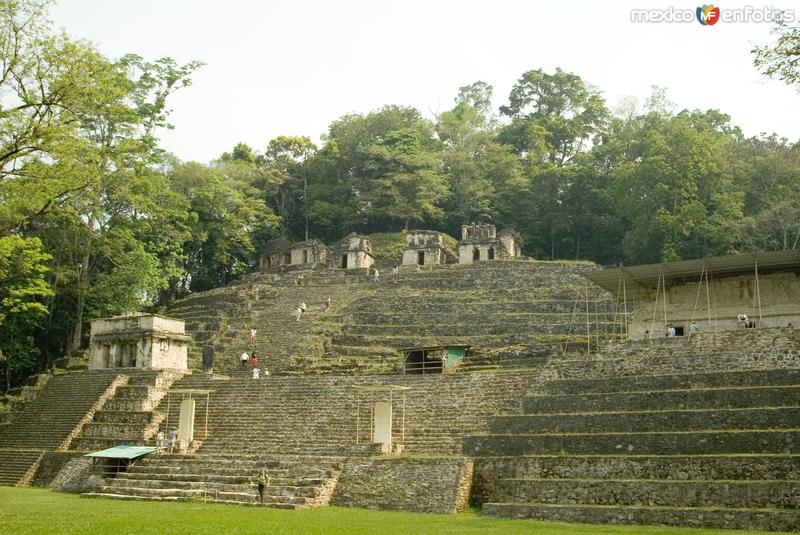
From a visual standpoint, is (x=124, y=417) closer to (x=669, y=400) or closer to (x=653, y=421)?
(x=653, y=421)

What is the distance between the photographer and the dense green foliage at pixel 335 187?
1750 centimetres

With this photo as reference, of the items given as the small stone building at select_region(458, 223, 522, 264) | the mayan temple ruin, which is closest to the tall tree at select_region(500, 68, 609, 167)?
the small stone building at select_region(458, 223, 522, 264)

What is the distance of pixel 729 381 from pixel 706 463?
3177mm

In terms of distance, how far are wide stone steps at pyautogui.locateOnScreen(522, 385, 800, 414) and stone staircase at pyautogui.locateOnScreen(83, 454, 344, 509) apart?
5179mm

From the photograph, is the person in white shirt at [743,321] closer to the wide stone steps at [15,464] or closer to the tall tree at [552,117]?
the wide stone steps at [15,464]

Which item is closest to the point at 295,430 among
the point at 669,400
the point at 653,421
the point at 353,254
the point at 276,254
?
the point at 653,421

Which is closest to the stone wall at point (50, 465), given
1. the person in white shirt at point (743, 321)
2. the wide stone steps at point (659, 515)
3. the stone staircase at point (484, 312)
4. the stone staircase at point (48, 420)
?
the stone staircase at point (48, 420)

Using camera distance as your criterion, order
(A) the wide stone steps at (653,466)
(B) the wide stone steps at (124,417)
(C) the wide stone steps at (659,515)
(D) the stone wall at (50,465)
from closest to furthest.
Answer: (C) the wide stone steps at (659,515) → (A) the wide stone steps at (653,466) → (D) the stone wall at (50,465) → (B) the wide stone steps at (124,417)

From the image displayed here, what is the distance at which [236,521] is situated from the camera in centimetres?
1530

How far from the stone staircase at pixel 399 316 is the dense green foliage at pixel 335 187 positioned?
4373 millimetres

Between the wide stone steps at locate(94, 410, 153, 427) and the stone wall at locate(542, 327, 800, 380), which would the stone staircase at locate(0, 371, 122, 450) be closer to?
the wide stone steps at locate(94, 410, 153, 427)

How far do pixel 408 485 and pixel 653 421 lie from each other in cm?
536

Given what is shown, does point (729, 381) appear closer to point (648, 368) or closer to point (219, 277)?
point (648, 368)

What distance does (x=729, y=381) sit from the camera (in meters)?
19.0
